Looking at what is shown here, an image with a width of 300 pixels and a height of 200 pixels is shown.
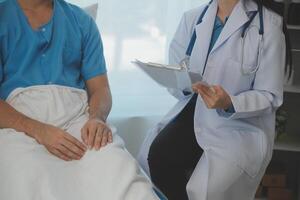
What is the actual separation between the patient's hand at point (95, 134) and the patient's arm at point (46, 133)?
0.03m

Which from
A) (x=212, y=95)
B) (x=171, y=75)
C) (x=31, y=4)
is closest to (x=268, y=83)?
(x=212, y=95)

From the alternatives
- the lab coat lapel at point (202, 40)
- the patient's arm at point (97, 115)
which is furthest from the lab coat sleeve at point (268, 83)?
the patient's arm at point (97, 115)

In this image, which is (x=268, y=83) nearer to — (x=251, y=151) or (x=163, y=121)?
(x=251, y=151)

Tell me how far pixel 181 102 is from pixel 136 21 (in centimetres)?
63

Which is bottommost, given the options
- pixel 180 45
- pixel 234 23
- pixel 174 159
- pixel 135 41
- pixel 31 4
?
pixel 174 159

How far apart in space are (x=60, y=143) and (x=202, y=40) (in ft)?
2.27

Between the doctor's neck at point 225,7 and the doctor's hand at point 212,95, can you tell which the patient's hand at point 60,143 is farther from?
the doctor's neck at point 225,7

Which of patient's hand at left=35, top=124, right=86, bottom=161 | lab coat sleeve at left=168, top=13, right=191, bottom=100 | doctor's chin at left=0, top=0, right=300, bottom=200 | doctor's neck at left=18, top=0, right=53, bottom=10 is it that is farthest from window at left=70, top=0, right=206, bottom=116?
patient's hand at left=35, top=124, right=86, bottom=161

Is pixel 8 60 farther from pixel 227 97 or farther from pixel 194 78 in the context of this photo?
pixel 227 97

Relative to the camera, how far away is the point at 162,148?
1688 mm

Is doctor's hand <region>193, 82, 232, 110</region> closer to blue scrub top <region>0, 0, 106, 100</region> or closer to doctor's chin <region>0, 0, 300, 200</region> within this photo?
doctor's chin <region>0, 0, 300, 200</region>

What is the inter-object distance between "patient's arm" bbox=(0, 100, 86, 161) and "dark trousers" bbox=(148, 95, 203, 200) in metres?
0.44

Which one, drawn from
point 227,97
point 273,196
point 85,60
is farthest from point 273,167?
point 85,60

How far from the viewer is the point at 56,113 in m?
1.43
